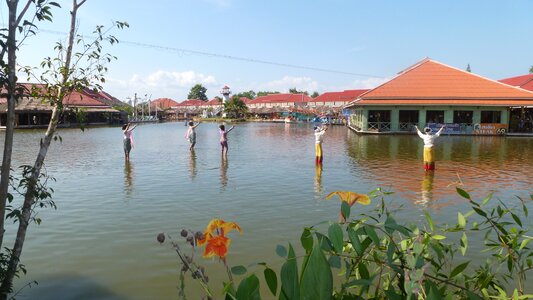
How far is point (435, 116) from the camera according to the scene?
2903 centimetres

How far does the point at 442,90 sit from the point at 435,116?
75.3 inches

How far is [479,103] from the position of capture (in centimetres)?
2706

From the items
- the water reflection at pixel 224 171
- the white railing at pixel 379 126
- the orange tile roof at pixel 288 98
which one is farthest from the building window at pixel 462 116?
the orange tile roof at pixel 288 98

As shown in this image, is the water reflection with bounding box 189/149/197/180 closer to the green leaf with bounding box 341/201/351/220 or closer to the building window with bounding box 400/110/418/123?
the green leaf with bounding box 341/201/351/220

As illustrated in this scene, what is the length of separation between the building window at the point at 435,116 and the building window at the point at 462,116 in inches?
36.0

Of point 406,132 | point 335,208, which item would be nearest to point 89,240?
point 335,208

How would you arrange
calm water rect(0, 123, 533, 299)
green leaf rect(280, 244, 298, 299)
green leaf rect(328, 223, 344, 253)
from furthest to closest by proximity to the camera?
calm water rect(0, 123, 533, 299) → green leaf rect(328, 223, 344, 253) → green leaf rect(280, 244, 298, 299)

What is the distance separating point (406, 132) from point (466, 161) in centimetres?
1436

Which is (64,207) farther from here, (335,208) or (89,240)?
(335,208)

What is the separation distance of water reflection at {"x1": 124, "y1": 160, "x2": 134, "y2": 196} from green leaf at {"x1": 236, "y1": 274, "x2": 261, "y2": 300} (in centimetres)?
786

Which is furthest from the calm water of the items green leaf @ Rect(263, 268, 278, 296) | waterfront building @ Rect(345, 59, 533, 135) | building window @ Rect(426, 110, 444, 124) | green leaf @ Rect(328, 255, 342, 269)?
building window @ Rect(426, 110, 444, 124)

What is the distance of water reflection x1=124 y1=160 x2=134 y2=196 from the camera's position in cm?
911

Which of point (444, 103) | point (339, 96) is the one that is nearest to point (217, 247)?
point (444, 103)

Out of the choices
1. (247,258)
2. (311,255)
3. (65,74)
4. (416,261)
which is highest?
(65,74)
